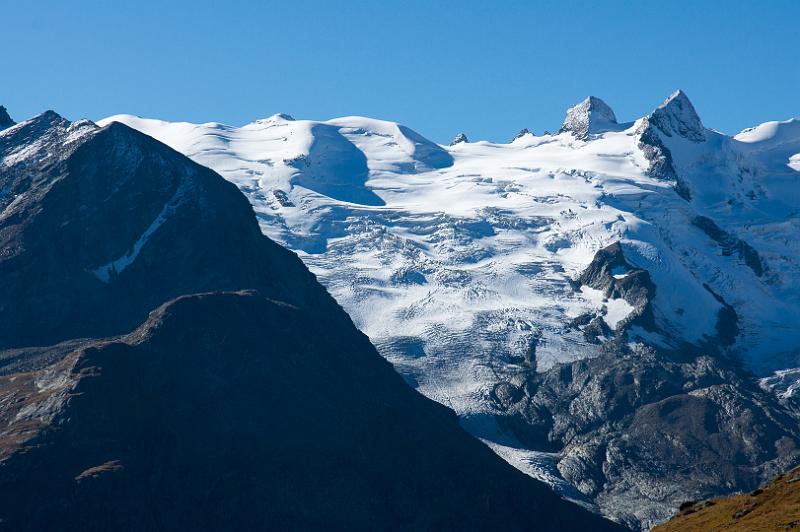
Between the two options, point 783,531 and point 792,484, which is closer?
point 783,531

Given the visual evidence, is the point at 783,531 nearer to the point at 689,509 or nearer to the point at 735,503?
the point at 735,503

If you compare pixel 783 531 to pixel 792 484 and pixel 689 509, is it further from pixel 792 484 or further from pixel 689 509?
pixel 689 509

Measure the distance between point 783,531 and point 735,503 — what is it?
64.2ft

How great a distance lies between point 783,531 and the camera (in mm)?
127562

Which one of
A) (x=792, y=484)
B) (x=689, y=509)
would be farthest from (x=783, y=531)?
(x=689, y=509)

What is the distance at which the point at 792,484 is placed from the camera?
144 meters

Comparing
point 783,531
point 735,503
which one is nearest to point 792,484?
point 735,503

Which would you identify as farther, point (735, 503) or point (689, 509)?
point (689, 509)

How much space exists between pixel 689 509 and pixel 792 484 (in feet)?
48.3

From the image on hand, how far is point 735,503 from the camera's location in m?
147

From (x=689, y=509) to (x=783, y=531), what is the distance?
2939cm

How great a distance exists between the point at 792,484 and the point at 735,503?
5675mm

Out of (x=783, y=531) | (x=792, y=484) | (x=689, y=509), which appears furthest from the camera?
(x=689, y=509)

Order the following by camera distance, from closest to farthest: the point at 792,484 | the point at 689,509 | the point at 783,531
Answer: the point at 783,531 → the point at 792,484 → the point at 689,509
